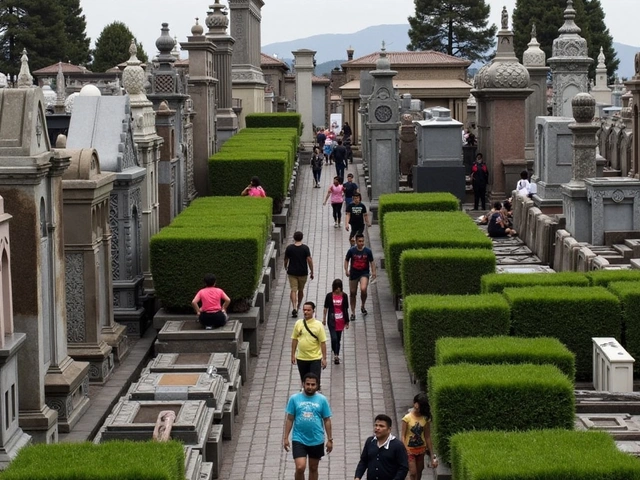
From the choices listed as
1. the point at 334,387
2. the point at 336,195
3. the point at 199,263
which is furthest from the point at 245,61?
the point at 334,387

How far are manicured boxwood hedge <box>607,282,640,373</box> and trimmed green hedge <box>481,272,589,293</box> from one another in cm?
110

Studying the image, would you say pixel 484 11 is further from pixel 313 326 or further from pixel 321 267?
pixel 313 326

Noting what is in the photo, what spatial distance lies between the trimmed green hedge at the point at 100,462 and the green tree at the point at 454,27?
81.9m

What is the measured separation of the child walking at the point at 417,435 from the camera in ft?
43.7

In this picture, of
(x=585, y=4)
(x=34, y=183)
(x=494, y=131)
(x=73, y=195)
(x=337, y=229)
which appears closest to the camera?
(x=34, y=183)

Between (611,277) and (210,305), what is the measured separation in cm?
542

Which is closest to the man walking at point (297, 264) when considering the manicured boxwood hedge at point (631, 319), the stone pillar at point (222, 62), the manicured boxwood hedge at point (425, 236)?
the manicured boxwood hedge at point (425, 236)

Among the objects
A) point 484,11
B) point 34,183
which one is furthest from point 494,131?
point 484,11

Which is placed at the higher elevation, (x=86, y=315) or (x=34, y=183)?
(x=34, y=183)

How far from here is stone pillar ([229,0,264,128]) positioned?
52219 millimetres

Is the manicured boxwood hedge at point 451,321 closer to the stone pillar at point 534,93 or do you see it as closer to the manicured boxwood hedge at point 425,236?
the manicured boxwood hedge at point 425,236

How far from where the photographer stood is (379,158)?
3409cm

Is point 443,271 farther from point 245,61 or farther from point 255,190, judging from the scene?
point 245,61

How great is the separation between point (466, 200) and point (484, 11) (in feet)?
187
